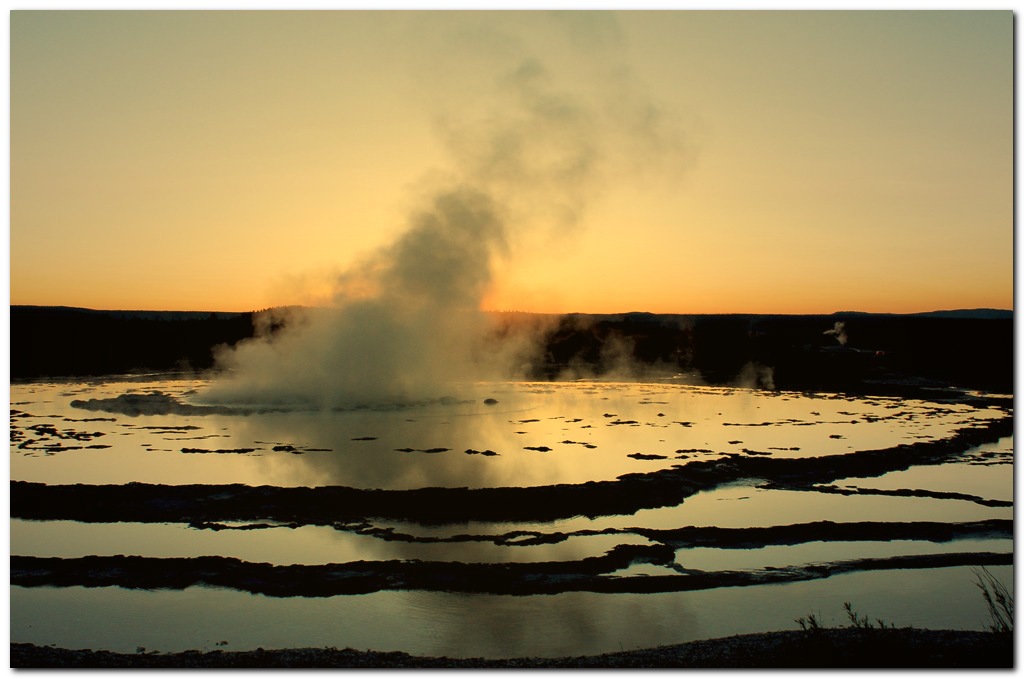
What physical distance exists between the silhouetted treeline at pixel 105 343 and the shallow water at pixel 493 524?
10187mm

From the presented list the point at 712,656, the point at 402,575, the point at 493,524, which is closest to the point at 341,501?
the point at 493,524

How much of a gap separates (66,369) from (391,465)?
20855 mm

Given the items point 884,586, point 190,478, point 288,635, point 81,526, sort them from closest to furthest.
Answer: point 288,635 < point 884,586 < point 81,526 < point 190,478

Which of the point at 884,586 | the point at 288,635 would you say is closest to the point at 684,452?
the point at 884,586

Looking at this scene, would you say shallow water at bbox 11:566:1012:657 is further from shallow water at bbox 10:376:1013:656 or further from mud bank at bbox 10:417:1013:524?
mud bank at bbox 10:417:1013:524

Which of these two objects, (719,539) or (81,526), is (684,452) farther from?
(81,526)

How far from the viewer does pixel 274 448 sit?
1357 centimetres

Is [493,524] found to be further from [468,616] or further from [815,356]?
[815,356]

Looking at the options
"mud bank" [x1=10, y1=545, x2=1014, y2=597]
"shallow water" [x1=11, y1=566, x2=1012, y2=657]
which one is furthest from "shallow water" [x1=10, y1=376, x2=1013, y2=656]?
"mud bank" [x1=10, y1=545, x2=1014, y2=597]

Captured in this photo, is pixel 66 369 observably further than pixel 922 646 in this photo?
Yes

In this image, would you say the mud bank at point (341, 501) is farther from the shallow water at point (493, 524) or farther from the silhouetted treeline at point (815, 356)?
the silhouetted treeline at point (815, 356)

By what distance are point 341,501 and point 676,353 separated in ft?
110

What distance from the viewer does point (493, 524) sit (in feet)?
31.4

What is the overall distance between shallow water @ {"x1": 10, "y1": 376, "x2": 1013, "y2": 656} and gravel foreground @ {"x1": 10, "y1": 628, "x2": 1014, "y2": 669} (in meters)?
0.54
